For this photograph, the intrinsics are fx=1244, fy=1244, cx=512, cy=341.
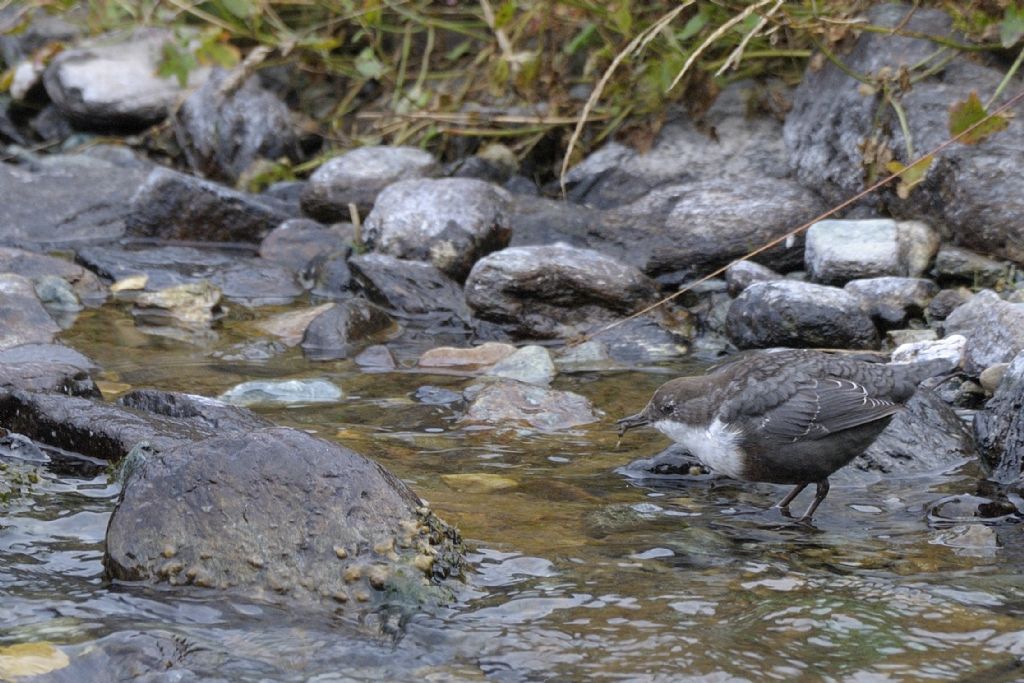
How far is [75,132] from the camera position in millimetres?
13109

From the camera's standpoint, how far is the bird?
16.6ft

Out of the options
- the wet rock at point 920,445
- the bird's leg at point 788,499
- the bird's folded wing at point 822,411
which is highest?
the bird's folded wing at point 822,411

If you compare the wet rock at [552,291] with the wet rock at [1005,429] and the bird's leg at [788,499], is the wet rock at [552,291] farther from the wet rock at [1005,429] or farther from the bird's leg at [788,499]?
the wet rock at [1005,429]

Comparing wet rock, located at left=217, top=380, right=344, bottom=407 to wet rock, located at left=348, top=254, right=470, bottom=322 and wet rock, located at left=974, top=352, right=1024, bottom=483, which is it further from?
wet rock, located at left=974, top=352, right=1024, bottom=483

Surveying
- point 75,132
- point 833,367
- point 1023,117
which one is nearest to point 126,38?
point 75,132

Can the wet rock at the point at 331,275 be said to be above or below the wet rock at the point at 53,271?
above

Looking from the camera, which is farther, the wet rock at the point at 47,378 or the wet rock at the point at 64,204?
the wet rock at the point at 64,204

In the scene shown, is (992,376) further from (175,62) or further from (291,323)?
(175,62)

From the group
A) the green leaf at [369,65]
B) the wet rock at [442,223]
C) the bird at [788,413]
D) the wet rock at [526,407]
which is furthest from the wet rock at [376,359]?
the green leaf at [369,65]

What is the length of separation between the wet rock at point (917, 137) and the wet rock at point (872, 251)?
0.24 m

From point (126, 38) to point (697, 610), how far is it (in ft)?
35.1

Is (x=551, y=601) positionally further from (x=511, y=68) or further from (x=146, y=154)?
(x=146, y=154)

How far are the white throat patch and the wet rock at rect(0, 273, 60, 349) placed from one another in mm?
3660

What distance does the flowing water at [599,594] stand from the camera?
3.62m
